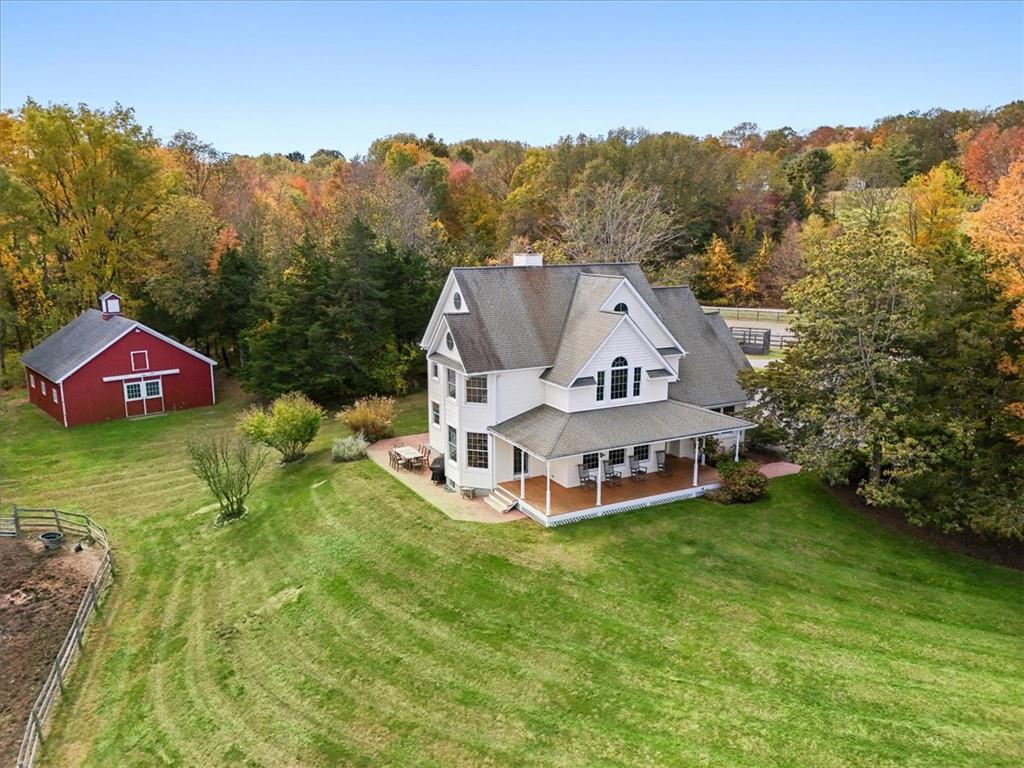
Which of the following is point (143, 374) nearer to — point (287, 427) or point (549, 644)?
point (287, 427)

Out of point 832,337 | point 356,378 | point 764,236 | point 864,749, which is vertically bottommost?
point 864,749

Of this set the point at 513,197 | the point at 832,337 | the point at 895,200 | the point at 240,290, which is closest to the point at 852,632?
the point at 832,337

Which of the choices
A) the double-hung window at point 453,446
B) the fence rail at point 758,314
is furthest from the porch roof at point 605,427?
the fence rail at point 758,314

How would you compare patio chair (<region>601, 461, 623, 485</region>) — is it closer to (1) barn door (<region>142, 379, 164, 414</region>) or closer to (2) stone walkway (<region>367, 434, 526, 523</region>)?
(2) stone walkway (<region>367, 434, 526, 523</region>)

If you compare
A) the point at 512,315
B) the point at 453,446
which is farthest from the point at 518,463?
the point at 512,315

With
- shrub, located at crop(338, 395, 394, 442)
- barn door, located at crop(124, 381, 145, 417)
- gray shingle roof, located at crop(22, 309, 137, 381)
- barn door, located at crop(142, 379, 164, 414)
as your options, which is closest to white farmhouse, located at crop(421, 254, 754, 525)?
shrub, located at crop(338, 395, 394, 442)

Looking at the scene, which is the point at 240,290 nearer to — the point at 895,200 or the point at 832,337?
the point at 832,337
